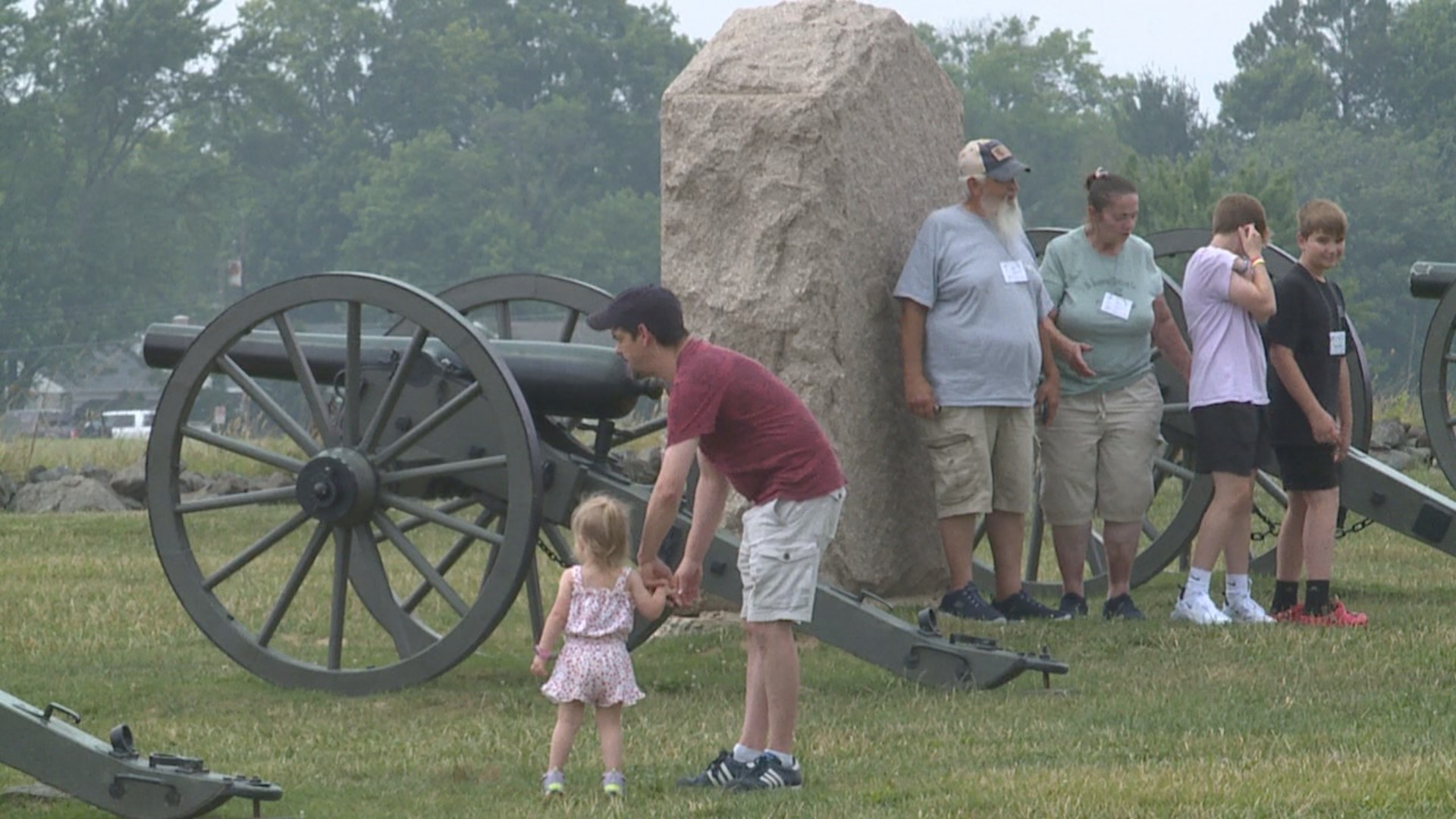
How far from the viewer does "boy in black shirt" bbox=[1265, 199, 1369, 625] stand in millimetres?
9156

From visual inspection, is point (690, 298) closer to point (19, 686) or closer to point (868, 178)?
point (868, 178)

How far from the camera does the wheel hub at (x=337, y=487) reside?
27.2ft

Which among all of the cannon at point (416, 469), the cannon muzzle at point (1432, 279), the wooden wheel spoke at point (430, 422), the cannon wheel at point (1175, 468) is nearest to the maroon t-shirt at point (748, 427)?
the cannon at point (416, 469)

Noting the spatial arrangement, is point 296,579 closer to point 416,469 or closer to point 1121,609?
point 416,469

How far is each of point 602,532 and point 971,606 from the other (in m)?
3.49

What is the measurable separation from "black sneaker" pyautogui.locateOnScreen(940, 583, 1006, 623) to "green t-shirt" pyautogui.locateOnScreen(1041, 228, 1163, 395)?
3.09 feet

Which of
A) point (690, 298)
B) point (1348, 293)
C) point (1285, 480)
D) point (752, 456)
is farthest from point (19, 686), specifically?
point (1348, 293)

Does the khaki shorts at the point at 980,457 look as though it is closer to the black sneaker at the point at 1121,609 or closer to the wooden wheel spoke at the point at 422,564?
the black sneaker at the point at 1121,609

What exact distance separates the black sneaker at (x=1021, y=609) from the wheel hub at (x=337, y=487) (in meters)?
2.72

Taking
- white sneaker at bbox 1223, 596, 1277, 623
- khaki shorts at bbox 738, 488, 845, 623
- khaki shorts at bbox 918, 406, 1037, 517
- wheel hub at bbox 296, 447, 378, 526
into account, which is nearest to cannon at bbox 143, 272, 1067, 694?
wheel hub at bbox 296, 447, 378, 526

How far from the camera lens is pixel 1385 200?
65.5 m

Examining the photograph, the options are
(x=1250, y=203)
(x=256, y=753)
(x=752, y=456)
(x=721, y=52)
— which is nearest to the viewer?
(x=752, y=456)

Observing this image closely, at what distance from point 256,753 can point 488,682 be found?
1567 mm

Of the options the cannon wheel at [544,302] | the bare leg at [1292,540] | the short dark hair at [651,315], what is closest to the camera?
the short dark hair at [651,315]
